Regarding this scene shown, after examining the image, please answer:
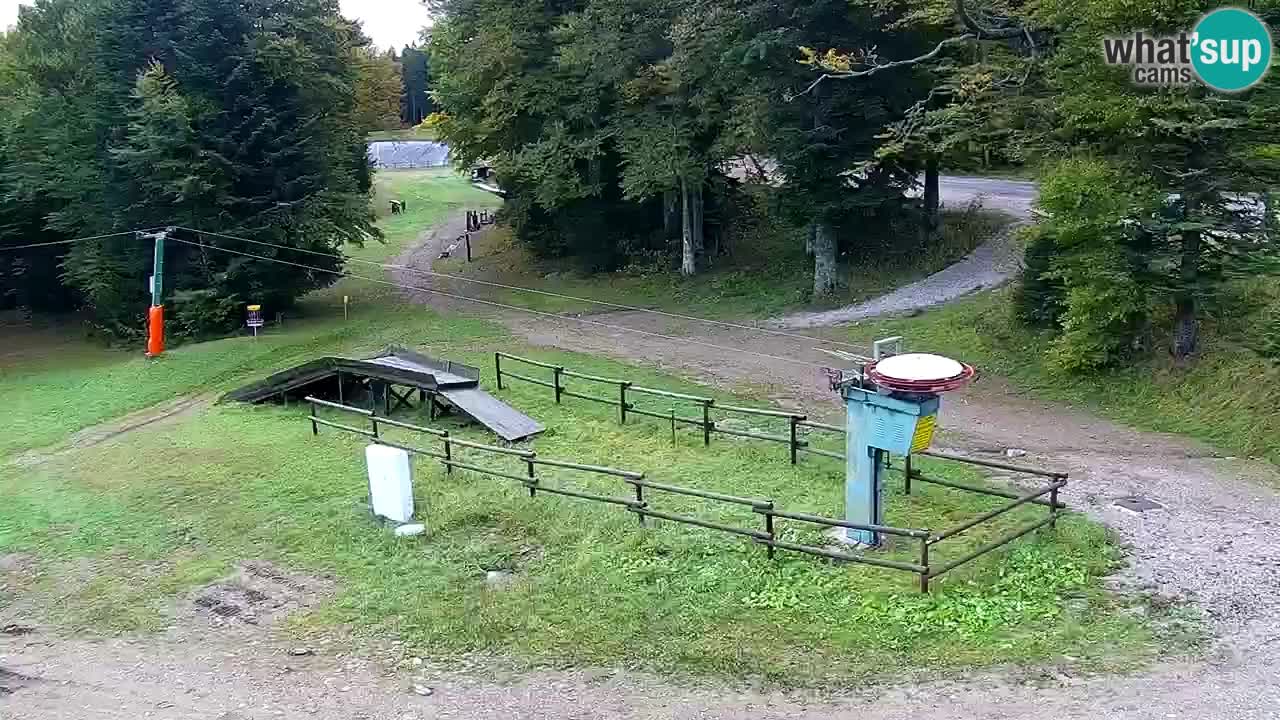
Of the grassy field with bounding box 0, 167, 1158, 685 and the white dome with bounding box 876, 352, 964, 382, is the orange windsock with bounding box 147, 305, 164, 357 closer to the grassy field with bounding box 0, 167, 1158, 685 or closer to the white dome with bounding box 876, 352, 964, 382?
the grassy field with bounding box 0, 167, 1158, 685

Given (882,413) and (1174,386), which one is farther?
(1174,386)

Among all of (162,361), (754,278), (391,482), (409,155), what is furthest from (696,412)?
(409,155)

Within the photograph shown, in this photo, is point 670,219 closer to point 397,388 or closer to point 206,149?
point 206,149

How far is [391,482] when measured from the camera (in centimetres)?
1220

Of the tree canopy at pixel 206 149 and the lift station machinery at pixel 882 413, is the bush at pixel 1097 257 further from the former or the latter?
the tree canopy at pixel 206 149

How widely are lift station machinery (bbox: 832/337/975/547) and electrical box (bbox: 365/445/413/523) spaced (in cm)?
470

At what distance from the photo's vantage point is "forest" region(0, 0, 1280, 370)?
1577 cm

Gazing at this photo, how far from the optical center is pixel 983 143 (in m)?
20.0

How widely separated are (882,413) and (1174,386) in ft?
25.2

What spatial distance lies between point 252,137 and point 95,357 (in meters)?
6.77

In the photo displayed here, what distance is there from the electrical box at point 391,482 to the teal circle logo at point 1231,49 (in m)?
11.3

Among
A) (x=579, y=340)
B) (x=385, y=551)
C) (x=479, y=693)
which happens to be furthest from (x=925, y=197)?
(x=479, y=693)

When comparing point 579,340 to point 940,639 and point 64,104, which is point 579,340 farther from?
point 64,104

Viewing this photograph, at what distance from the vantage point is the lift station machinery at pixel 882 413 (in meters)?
9.76
